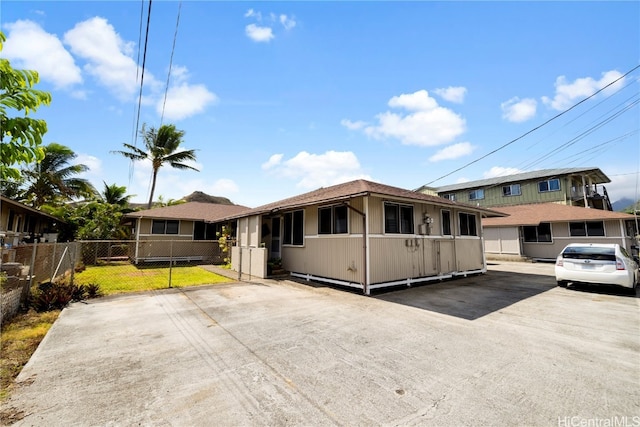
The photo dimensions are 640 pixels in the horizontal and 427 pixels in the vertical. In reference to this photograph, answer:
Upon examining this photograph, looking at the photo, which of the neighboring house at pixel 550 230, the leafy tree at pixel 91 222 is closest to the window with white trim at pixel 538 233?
the neighboring house at pixel 550 230

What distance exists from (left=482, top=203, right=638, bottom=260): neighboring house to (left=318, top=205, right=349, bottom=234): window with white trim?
52.3ft

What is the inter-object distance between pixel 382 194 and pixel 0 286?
841 centimetres

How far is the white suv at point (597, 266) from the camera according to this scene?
769cm

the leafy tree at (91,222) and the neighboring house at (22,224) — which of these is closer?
the neighboring house at (22,224)

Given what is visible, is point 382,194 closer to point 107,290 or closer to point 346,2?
point 346,2

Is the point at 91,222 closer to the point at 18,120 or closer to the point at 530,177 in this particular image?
the point at 18,120

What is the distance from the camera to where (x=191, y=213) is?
61.1 feet

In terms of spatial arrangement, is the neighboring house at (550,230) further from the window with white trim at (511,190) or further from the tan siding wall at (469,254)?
the tan siding wall at (469,254)

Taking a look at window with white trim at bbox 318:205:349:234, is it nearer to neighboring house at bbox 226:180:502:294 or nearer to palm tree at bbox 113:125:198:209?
neighboring house at bbox 226:180:502:294

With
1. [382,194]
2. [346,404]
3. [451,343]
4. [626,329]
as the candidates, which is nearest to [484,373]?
[451,343]

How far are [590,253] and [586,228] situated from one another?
12.7m

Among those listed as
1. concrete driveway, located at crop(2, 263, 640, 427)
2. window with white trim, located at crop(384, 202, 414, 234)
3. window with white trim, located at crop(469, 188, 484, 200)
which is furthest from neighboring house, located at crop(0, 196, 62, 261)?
window with white trim, located at crop(469, 188, 484, 200)

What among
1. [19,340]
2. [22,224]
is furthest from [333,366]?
[22,224]

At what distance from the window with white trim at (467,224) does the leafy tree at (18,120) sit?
1286cm
